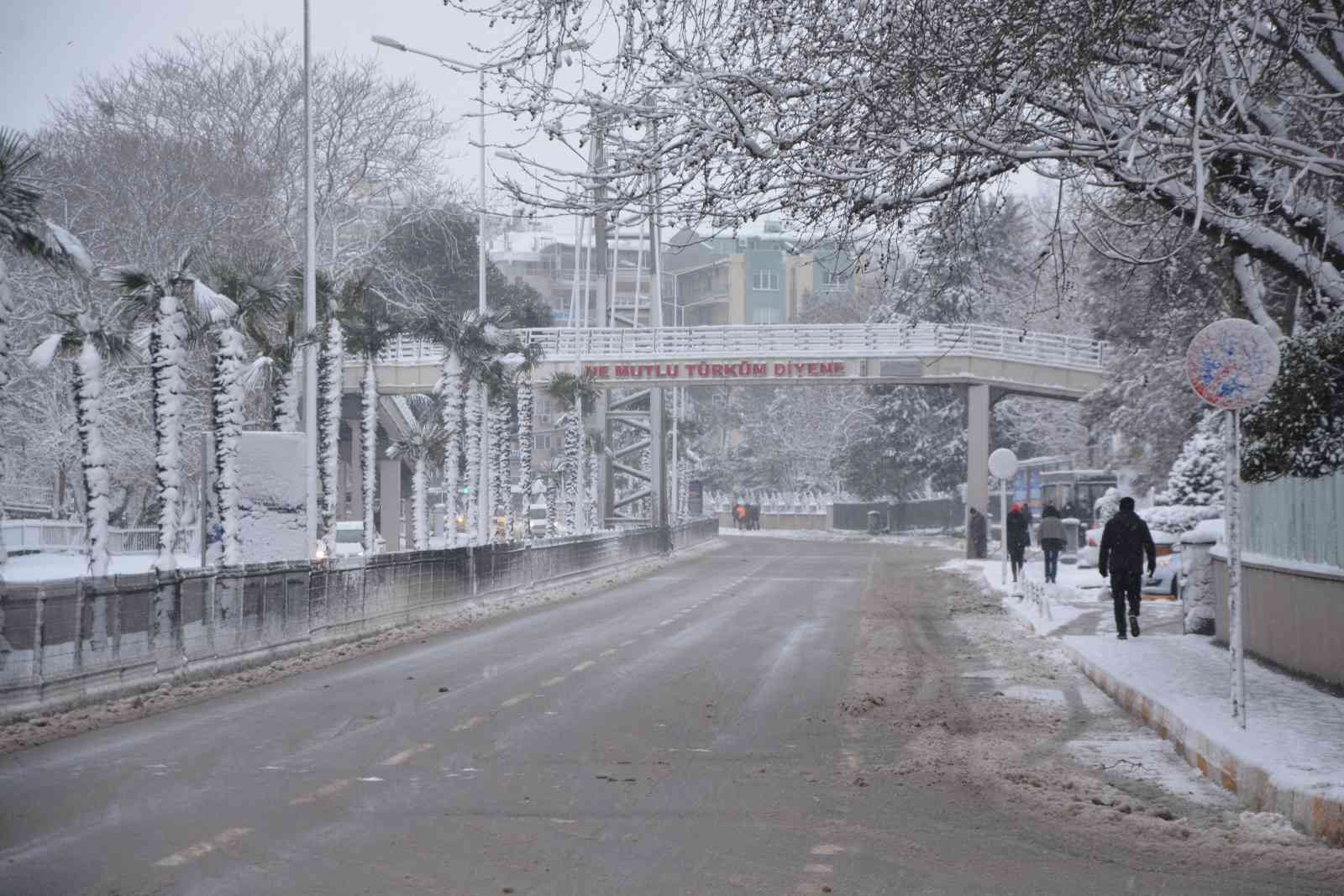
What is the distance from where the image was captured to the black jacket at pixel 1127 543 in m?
19.9

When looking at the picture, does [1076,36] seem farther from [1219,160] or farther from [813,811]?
[813,811]

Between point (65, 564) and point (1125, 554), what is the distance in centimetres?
3375

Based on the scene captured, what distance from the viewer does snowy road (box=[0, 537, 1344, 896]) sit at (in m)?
7.54

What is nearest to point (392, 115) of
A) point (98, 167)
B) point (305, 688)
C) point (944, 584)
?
point (98, 167)

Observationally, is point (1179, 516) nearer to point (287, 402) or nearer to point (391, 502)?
point (287, 402)

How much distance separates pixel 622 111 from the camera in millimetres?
12609

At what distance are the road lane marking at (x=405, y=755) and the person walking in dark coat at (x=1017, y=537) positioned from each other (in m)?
27.2

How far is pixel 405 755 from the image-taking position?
11359 millimetres

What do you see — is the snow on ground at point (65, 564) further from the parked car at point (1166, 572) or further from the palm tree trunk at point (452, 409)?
the parked car at point (1166, 572)

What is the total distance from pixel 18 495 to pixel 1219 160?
2377 inches

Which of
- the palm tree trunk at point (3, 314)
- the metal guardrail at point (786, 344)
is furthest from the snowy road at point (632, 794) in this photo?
the metal guardrail at point (786, 344)

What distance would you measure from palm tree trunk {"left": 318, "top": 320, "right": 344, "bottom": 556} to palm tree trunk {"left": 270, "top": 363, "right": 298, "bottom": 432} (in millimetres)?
3817

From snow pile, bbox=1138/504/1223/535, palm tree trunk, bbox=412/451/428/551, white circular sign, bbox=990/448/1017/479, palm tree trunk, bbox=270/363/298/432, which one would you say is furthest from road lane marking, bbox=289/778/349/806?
palm tree trunk, bbox=412/451/428/551

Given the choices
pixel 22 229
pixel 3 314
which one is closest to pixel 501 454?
pixel 3 314
